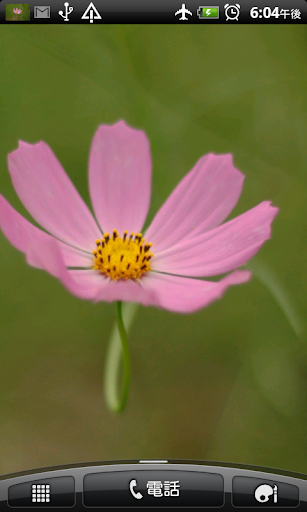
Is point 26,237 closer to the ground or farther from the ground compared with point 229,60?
closer to the ground

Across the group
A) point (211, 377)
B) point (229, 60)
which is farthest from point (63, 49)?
point (211, 377)

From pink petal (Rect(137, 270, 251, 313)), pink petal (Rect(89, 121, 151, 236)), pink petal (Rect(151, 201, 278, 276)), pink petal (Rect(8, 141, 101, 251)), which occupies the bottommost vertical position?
Result: pink petal (Rect(137, 270, 251, 313))

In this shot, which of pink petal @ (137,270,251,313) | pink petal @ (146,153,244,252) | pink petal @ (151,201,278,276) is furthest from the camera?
pink petal @ (146,153,244,252)

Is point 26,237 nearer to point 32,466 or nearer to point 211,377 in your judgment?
point 32,466

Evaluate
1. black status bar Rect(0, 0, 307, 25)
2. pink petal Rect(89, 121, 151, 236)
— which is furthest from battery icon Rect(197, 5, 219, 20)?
pink petal Rect(89, 121, 151, 236)

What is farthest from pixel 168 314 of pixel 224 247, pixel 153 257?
pixel 224 247

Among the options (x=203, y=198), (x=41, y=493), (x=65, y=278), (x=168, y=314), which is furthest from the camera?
(x=168, y=314)

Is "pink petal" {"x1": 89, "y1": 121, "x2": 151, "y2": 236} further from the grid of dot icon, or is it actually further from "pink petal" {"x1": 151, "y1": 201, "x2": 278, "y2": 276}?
the grid of dot icon

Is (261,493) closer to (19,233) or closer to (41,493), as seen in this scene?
(41,493)
